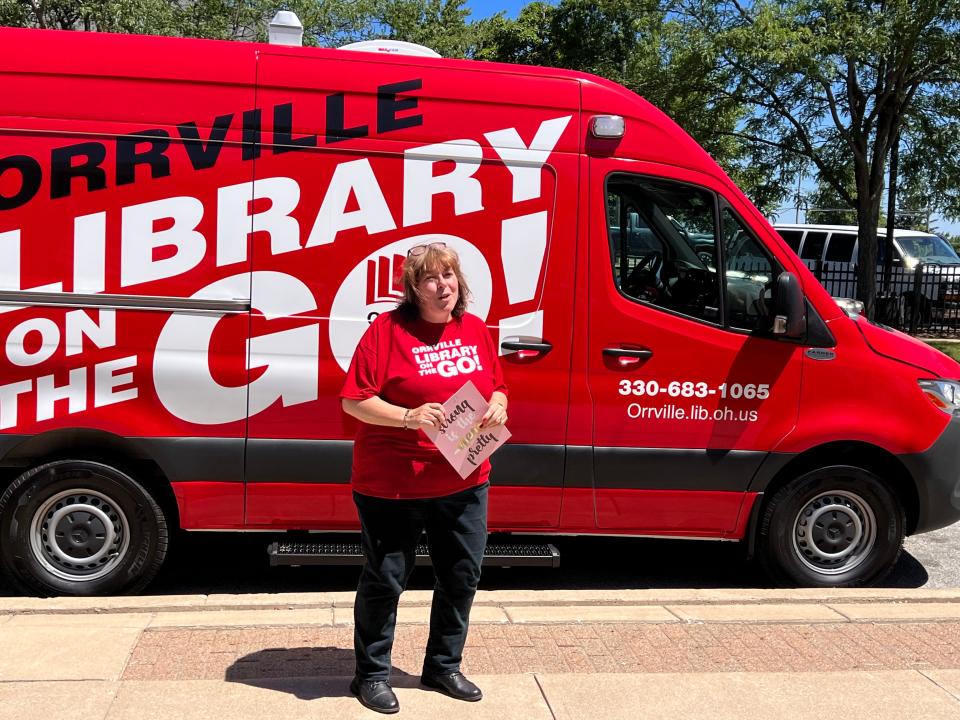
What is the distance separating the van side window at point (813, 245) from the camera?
67.8 feet

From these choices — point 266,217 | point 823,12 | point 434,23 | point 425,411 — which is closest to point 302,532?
point 266,217

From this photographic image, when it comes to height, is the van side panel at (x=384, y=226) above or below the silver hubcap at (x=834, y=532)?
above

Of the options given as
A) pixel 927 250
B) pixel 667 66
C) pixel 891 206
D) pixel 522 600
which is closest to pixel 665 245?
pixel 522 600

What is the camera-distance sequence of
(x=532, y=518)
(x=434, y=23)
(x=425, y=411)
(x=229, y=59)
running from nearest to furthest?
(x=425, y=411) < (x=229, y=59) < (x=532, y=518) < (x=434, y=23)

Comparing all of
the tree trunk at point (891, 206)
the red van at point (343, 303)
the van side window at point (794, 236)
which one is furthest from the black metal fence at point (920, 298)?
the red van at point (343, 303)

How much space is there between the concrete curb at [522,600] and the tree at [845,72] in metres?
10.2

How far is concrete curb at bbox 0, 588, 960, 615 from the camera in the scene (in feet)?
15.3

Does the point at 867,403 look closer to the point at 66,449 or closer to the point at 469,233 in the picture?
the point at 469,233

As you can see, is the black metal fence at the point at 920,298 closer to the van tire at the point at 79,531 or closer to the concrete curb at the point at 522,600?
the concrete curb at the point at 522,600

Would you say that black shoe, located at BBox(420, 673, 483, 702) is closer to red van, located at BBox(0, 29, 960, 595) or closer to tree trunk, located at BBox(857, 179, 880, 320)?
red van, located at BBox(0, 29, 960, 595)

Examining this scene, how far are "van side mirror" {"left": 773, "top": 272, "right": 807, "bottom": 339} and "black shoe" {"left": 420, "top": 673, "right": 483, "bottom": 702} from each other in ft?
7.82

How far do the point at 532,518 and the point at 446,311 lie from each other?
185cm

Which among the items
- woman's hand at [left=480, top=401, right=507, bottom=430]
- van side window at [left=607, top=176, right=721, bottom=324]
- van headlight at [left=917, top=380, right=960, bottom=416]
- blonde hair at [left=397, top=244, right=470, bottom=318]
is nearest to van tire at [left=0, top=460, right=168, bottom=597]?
blonde hair at [left=397, top=244, right=470, bottom=318]

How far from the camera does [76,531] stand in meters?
4.84
